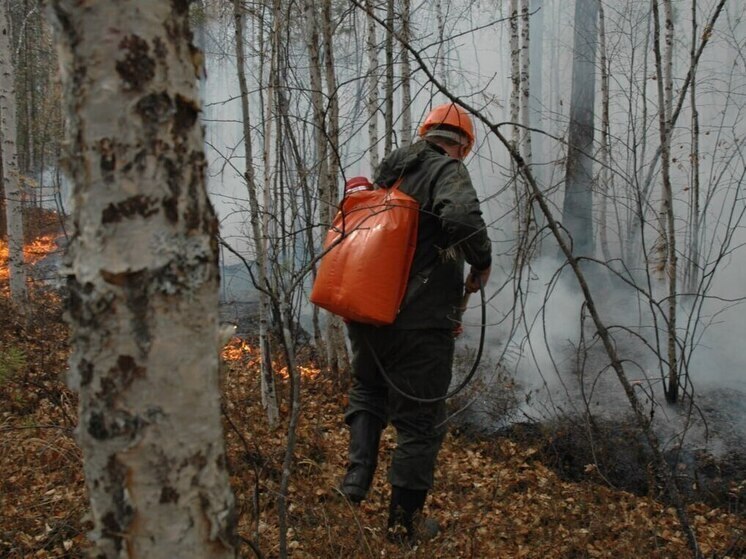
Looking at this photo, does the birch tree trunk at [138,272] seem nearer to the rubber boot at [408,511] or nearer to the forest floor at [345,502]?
the forest floor at [345,502]

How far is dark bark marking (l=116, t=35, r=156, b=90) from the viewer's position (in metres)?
0.99

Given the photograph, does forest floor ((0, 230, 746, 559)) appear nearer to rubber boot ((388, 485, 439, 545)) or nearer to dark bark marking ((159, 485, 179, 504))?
rubber boot ((388, 485, 439, 545))

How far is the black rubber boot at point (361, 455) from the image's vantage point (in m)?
2.94

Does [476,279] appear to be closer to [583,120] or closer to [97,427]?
[97,427]

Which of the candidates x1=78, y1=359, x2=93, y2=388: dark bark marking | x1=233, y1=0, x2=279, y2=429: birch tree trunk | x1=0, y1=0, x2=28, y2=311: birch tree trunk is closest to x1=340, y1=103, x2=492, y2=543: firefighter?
x1=233, y1=0, x2=279, y2=429: birch tree trunk

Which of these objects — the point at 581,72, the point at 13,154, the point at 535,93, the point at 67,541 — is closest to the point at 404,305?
the point at 67,541

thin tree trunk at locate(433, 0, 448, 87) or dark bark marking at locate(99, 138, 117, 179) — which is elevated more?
thin tree trunk at locate(433, 0, 448, 87)

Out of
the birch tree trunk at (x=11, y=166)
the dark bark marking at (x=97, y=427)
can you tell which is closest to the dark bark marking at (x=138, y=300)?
the dark bark marking at (x=97, y=427)

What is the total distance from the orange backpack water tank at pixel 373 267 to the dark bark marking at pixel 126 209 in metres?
1.74

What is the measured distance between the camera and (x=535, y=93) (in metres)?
14.7

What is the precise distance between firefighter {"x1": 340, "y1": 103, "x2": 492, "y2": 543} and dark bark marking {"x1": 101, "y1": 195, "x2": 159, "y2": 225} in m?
1.85

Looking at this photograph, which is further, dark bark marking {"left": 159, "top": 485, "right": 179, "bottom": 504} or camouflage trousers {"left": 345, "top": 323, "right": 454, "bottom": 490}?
camouflage trousers {"left": 345, "top": 323, "right": 454, "bottom": 490}

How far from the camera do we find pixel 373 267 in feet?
9.02

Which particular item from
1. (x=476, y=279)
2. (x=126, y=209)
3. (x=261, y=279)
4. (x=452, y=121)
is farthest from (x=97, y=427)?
(x=261, y=279)
